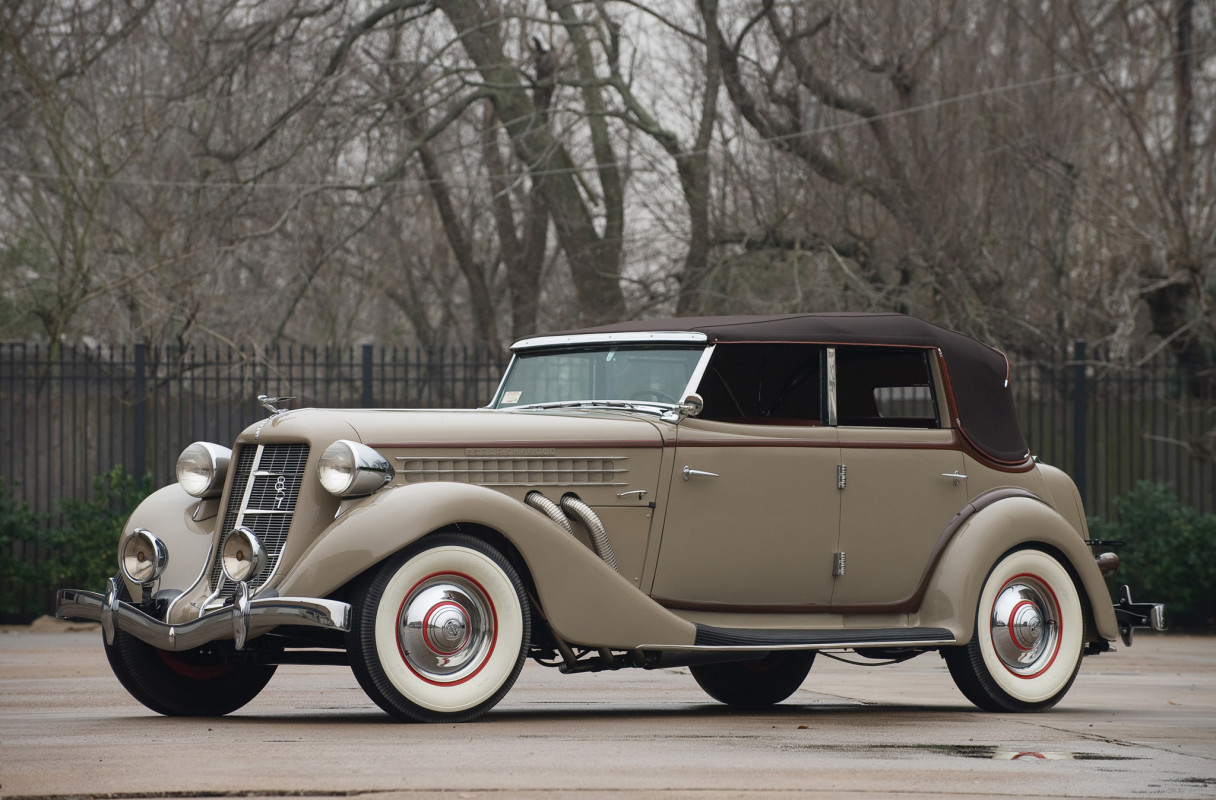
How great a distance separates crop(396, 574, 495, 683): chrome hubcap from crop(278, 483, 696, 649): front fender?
9.3 inches

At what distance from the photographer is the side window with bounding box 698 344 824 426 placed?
781 cm

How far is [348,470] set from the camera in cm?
656

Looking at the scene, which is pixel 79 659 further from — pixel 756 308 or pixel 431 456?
pixel 756 308

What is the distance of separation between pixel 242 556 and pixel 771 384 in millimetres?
2726

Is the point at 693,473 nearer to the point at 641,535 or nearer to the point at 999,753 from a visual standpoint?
the point at 641,535

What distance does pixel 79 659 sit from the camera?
11.2 metres

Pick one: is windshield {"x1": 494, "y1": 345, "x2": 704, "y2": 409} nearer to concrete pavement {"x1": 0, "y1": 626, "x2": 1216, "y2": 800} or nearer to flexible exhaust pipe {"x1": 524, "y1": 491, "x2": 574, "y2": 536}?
flexible exhaust pipe {"x1": 524, "y1": 491, "x2": 574, "y2": 536}

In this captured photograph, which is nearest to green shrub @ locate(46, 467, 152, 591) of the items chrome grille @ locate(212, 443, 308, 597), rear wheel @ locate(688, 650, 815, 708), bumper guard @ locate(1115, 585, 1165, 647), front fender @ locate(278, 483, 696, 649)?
rear wheel @ locate(688, 650, 815, 708)

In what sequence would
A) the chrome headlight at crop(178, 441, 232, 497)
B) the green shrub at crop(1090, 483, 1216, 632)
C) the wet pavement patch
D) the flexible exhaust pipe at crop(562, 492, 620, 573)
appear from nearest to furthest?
the wet pavement patch, the flexible exhaust pipe at crop(562, 492, 620, 573), the chrome headlight at crop(178, 441, 232, 497), the green shrub at crop(1090, 483, 1216, 632)

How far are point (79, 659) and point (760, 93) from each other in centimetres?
1067

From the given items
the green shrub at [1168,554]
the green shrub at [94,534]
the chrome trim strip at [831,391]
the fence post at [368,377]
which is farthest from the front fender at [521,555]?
the green shrub at [1168,554]

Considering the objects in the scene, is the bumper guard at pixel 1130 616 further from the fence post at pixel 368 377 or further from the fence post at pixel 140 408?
the fence post at pixel 140 408

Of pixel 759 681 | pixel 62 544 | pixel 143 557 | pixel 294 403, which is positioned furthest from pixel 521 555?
pixel 294 403

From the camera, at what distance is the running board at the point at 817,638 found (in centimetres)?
711
